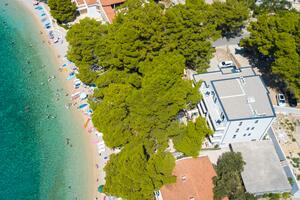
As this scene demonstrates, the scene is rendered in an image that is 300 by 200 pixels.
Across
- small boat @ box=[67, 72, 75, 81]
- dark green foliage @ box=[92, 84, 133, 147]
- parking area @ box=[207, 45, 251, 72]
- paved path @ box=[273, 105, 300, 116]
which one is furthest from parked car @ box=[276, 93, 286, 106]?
small boat @ box=[67, 72, 75, 81]

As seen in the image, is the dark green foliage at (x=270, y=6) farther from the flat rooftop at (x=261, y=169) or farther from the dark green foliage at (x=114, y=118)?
the dark green foliage at (x=114, y=118)

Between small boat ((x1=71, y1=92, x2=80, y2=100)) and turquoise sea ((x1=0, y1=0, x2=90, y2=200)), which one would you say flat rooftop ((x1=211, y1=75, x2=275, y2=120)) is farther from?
small boat ((x1=71, y1=92, x2=80, y2=100))

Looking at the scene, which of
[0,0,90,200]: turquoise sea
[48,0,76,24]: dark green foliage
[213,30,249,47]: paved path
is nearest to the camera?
[0,0,90,200]: turquoise sea

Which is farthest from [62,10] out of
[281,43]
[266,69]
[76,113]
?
[281,43]

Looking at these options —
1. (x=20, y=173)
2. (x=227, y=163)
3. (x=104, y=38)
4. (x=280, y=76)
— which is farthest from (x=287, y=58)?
(x=20, y=173)

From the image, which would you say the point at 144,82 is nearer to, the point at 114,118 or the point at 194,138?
the point at 114,118

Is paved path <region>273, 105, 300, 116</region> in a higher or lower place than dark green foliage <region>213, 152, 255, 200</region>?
higher

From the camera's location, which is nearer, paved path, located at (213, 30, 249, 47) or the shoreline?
the shoreline

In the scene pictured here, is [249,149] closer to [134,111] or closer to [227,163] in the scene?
[227,163]
